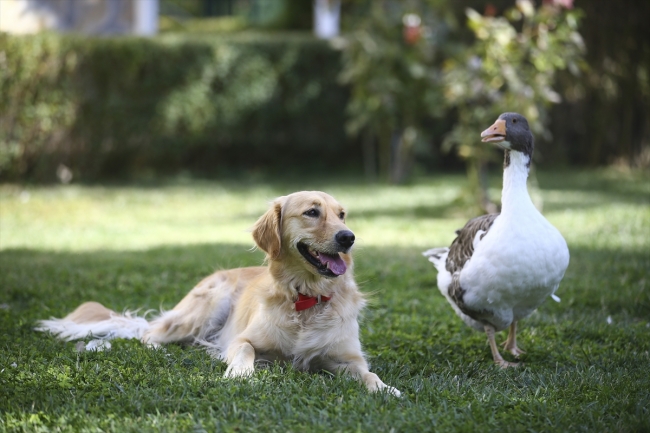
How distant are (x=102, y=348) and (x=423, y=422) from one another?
2208 millimetres

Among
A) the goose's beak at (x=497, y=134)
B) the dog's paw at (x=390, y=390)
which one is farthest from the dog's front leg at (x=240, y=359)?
the goose's beak at (x=497, y=134)

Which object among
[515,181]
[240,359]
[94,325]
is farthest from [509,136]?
[94,325]

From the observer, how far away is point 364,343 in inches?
194

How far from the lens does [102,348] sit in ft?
14.7

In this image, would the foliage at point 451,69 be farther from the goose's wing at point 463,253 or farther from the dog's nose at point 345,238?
the dog's nose at point 345,238

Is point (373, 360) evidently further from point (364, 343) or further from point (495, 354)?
point (495, 354)

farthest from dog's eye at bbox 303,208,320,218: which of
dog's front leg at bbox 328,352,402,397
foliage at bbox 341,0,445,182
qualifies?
foliage at bbox 341,0,445,182

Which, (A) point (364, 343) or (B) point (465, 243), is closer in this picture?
(B) point (465, 243)

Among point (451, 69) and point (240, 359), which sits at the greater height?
point (451, 69)

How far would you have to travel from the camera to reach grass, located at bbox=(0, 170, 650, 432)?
11.0 feet

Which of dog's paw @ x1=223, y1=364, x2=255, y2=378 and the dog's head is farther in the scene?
the dog's head

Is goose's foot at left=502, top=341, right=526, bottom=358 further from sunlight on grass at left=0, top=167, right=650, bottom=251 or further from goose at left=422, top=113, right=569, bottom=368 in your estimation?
sunlight on grass at left=0, top=167, right=650, bottom=251

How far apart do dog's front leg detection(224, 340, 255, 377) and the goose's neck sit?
5.90 feet

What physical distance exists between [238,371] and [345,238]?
3.11ft
